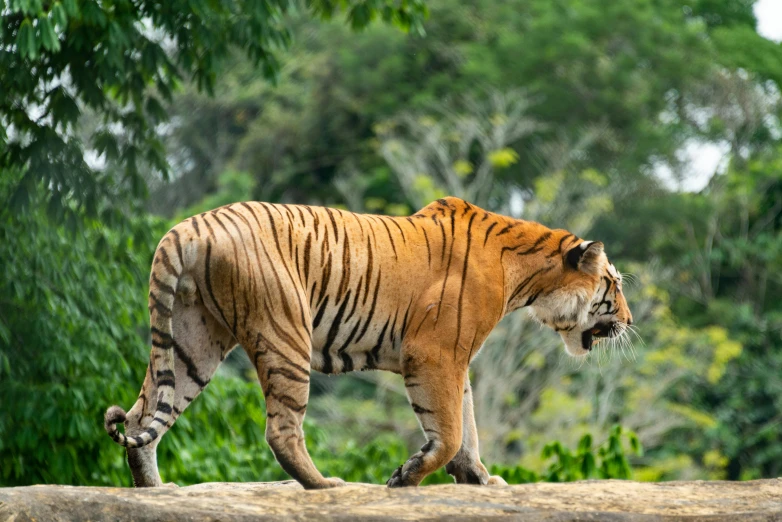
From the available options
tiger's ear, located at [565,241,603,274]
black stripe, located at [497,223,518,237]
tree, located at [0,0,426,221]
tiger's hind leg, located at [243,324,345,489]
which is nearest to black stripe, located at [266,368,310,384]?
tiger's hind leg, located at [243,324,345,489]

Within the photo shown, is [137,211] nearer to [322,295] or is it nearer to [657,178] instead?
[322,295]

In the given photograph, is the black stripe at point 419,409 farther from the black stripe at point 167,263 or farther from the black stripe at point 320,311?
the black stripe at point 167,263

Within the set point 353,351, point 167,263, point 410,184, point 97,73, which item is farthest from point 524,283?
point 410,184

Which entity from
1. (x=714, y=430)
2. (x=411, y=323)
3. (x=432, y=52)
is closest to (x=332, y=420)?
(x=714, y=430)

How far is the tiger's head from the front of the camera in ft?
19.5

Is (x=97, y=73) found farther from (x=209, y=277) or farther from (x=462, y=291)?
(x=462, y=291)

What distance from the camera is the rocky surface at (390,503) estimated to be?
453 cm

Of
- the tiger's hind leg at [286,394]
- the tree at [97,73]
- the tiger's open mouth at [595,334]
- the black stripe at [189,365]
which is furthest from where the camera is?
the tree at [97,73]

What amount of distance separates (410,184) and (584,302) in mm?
17634

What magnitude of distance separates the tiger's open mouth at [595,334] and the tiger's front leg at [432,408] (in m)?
0.97

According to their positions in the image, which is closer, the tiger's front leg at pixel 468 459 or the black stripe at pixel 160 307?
the black stripe at pixel 160 307

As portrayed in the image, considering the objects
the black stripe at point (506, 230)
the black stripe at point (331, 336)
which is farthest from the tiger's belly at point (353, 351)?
the black stripe at point (506, 230)

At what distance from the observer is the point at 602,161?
27.7m

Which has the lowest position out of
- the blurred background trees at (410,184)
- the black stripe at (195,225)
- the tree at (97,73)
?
the blurred background trees at (410,184)
